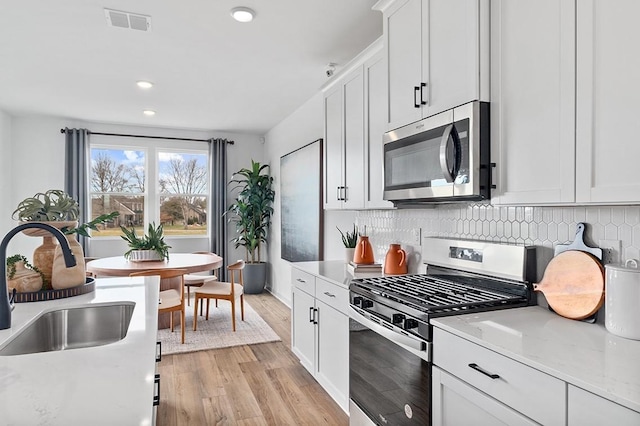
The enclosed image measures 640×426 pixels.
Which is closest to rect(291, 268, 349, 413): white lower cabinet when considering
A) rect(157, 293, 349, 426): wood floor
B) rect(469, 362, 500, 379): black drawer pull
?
rect(157, 293, 349, 426): wood floor

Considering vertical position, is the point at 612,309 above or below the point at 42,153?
below

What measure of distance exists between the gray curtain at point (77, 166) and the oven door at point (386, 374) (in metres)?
4.81

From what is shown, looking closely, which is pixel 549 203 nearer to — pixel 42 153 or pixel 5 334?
pixel 5 334

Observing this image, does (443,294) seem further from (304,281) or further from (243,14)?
(243,14)

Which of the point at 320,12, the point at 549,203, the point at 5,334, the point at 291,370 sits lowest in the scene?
the point at 291,370

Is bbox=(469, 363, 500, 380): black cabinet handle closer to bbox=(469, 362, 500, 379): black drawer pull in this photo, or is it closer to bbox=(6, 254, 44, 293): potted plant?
bbox=(469, 362, 500, 379): black drawer pull

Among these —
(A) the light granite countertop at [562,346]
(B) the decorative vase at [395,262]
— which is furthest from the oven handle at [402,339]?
(B) the decorative vase at [395,262]

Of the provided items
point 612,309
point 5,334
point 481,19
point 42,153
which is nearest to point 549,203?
point 612,309

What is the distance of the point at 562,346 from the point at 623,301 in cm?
28

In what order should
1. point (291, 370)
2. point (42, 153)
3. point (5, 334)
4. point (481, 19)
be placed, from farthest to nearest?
1. point (42, 153)
2. point (291, 370)
3. point (481, 19)
4. point (5, 334)

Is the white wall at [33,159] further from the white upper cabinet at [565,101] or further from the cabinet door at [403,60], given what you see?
the white upper cabinet at [565,101]

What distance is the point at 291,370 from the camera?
3.19m

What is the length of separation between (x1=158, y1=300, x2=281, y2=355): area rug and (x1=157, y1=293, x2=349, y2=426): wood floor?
14cm

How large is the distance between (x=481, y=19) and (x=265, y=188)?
472 cm
